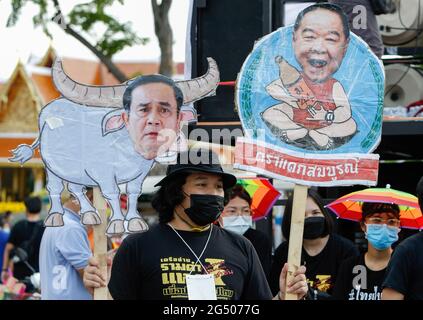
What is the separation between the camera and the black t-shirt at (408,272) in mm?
5551

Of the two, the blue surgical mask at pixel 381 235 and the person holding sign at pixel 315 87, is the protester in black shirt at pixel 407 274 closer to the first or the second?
the person holding sign at pixel 315 87

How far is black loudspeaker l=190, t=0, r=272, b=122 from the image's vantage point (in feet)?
25.7

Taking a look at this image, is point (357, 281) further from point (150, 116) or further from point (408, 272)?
point (150, 116)

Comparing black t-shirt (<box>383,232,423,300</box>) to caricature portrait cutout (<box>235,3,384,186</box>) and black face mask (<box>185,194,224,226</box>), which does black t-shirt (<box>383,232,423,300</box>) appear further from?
black face mask (<box>185,194,224,226</box>)

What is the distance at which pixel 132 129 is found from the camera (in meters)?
5.89

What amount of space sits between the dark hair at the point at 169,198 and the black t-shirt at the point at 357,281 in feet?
5.29

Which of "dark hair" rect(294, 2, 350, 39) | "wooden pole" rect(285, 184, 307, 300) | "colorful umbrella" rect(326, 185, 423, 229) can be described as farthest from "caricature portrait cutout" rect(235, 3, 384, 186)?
"colorful umbrella" rect(326, 185, 423, 229)

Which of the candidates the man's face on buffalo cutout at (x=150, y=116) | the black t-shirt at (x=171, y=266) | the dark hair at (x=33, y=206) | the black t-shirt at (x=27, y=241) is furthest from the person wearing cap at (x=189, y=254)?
the dark hair at (x=33, y=206)

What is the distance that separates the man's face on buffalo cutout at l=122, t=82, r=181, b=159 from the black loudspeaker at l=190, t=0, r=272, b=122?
1891 mm

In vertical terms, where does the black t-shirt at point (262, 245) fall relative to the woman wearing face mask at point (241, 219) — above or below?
below

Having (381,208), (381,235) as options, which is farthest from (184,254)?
(381,208)

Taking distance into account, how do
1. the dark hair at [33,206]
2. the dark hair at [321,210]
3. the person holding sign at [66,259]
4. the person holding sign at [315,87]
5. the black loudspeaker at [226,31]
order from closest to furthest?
the person holding sign at [315,87] → the person holding sign at [66,259] → the dark hair at [321,210] → the black loudspeaker at [226,31] → the dark hair at [33,206]

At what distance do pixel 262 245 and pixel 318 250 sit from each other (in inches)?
22.9

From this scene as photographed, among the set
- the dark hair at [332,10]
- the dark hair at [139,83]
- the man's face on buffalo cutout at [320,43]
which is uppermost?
the dark hair at [332,10]
